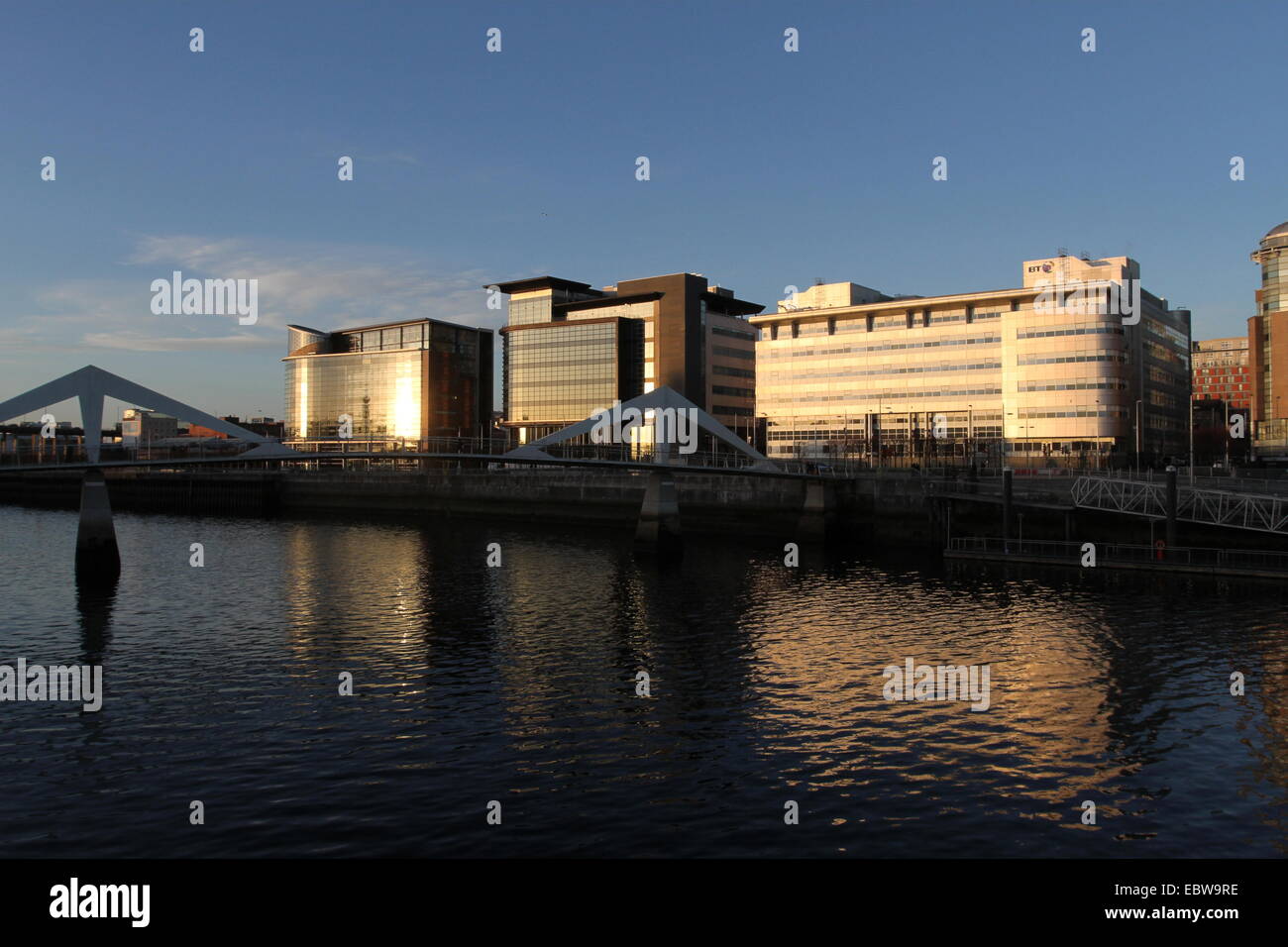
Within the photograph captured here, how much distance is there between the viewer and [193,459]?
56.3 metres

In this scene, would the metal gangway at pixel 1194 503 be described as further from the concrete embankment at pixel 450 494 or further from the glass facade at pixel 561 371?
the glass facade at pixel 561 371

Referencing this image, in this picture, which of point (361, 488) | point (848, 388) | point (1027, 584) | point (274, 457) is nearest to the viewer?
point (1027, 584)

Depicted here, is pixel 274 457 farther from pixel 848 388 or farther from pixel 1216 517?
pixel 848 388

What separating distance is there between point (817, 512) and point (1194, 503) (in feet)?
87.3

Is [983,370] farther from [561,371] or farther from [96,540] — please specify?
[96,540]

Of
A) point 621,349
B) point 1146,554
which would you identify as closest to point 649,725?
point 1146,554

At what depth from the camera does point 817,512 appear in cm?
7262

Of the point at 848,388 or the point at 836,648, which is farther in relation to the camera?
the point at 848,388

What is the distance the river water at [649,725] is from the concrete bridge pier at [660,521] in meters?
17.5

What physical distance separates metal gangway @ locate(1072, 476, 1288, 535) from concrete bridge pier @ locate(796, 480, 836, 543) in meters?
18.8

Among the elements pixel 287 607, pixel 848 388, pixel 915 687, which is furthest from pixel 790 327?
pixel 915 687
